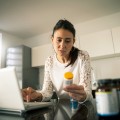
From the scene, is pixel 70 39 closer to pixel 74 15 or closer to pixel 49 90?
pixel 49 90

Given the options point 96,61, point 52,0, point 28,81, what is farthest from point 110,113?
point 28,81

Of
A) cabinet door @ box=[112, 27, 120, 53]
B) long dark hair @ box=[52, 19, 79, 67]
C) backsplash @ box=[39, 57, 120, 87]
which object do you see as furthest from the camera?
backsplash @ box=[39, 57, 120, 87]

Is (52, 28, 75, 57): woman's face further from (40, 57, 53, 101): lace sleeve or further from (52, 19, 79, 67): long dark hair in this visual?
(40, 57, 53, 101): lace sleeve

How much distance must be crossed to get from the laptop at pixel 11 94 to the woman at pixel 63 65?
0.27 metres

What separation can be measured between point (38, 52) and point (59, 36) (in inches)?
89.1

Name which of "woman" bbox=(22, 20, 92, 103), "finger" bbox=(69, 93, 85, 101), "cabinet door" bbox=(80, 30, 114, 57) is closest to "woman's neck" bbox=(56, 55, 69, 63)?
"woman" bbox=(22, 20, 92, 103)

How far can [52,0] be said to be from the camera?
87.2 inches

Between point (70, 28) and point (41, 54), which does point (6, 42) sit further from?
point (70, 28)

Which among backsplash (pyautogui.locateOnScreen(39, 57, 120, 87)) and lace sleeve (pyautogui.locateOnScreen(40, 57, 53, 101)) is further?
backsplash (pyautogui.locateOnScreen(39, 57, 120, 87))

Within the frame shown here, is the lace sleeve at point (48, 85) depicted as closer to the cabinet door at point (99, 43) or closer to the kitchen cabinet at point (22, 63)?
the cabinet door at point (99, 43)

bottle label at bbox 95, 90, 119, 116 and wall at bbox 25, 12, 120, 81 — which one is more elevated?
wall at bbox 25, 12, 120, 81

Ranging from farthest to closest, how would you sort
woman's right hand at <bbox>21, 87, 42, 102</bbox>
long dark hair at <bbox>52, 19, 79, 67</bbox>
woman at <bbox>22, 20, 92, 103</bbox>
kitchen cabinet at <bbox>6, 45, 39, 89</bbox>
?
1. kitchen cabinet at <bbox>6, 45, 39, 89</bbox>
2. long dark hair at <bbox>52, 19, 79, 67</bbox>
3. woman at <bbox>22, 20, 92, 103</bbox>
4. woman's right hand at <bbox>21, 87, 42, 102</bbox>

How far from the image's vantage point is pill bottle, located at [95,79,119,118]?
389 mm

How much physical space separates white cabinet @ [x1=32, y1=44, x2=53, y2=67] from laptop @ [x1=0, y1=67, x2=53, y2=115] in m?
2.52
